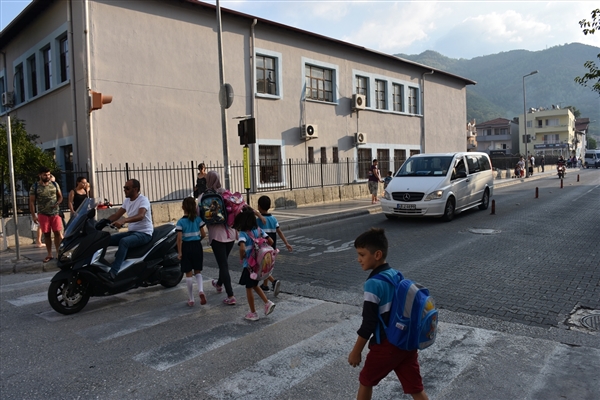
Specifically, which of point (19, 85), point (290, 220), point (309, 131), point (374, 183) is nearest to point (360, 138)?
point (309, 131)

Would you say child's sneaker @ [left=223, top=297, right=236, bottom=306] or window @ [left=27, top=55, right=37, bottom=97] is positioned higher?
window @ [left=27, top=55, right=37, bottom=97]

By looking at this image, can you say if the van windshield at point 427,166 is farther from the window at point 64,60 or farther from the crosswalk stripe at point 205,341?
the window at point 64,60

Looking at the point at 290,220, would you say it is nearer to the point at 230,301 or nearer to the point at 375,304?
the point at 230,301

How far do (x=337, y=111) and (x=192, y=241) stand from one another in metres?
17.7

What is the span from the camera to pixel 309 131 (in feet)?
67.4

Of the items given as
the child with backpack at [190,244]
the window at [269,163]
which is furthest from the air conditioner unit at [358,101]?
the child with backpack at [190,244]

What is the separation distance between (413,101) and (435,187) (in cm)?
1714

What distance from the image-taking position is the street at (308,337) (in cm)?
362

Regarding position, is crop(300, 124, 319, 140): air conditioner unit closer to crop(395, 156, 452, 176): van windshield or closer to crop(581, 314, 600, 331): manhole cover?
crop(395, 156, 452, 176): van windshield

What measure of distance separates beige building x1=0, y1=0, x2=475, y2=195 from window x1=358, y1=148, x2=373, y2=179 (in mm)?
143

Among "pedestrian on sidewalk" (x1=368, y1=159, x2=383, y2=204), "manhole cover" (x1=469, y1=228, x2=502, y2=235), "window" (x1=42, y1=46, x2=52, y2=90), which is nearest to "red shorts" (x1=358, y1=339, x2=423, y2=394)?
"manhole cover" (x1=469, y1=228, x2=502, y2=235)

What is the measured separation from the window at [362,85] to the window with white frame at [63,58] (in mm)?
13975

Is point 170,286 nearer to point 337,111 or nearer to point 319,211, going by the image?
point 319,211

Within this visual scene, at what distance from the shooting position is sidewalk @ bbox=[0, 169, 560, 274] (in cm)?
885
